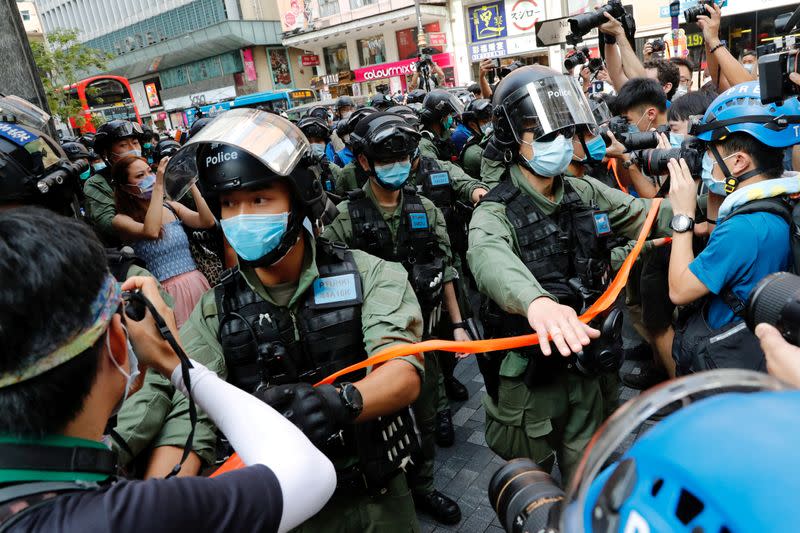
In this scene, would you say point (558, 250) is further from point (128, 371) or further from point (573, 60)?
point (573, 60)

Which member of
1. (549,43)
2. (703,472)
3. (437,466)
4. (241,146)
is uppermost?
(549,43)

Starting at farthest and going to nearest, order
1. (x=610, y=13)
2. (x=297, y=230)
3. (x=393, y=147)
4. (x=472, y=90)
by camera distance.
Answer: (x=472, y=90)
(x=610, y=13)
(x=393, y=147)
(x=297, y=230)

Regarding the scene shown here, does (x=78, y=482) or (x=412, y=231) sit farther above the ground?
(x=78, y=482)

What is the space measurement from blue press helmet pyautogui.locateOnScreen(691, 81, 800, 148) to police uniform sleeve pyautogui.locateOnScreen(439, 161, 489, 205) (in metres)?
2.68

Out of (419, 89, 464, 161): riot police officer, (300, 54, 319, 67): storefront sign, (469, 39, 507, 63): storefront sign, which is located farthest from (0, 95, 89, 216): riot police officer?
(300, 54, 319, 67): storefront sign

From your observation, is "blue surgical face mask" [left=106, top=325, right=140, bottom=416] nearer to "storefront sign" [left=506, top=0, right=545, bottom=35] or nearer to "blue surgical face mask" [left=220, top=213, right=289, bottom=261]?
"blue surgical face mask" [left=220, top=213, right=289, bottom=261]

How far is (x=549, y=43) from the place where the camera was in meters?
6.34

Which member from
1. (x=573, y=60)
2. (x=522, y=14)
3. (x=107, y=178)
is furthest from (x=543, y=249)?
(x=522, y=14)

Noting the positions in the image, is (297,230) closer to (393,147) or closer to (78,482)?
(78,482)

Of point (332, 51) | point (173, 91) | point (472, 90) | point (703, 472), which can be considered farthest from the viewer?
point (173, 91)

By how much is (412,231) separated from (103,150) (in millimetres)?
3045

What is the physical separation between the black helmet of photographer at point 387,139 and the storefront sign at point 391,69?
29.9m

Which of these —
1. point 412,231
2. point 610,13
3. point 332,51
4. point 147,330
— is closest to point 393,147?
point 412,231

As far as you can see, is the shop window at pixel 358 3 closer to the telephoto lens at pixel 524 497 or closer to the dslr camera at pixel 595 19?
the dslr camera at pixel 595 19
